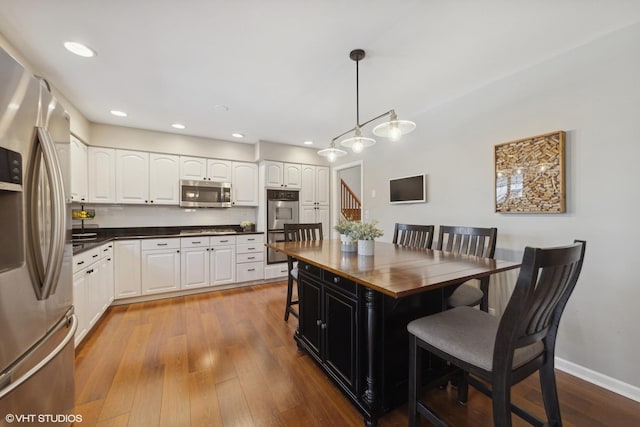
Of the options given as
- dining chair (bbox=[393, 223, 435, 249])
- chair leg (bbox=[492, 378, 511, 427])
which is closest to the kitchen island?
chair leg (bbox=[492, 378, 511, 427])

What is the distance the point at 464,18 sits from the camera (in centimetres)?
163

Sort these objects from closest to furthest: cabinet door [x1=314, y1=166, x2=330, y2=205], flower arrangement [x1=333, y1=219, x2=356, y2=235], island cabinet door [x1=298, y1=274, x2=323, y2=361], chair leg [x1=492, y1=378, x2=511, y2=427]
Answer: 1. chair leg [x1=492, y1=378, x2=511, y2=427]
2. island cabinet door [x1=298, y1=274, x2=323, y2=361]
3. flower arrangement [x1=333, y1=219, x2=356, y2=235]
4. cabinet door [x1=314, y1=166, x2=330, y2=205]

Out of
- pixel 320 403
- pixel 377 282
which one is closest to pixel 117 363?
pixel 320 403

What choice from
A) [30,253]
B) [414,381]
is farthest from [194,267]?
[414,381]

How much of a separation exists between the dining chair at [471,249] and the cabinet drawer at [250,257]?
285cm

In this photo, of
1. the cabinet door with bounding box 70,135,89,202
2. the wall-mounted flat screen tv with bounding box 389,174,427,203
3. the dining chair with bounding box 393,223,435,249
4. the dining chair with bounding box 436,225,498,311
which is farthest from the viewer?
the wall-mounted flat screen tv with bounding box 389,174,427,203

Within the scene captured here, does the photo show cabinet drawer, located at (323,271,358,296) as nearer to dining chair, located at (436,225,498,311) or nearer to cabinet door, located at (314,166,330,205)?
dining chair, located at (436,225,498,311)

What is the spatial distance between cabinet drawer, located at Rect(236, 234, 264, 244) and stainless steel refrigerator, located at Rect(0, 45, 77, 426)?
276 cm

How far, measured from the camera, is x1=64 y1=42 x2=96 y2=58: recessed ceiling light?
6.06 feet

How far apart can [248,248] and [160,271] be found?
123 centimetres

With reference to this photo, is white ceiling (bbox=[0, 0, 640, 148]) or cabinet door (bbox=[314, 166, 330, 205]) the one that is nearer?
white ceiling (bbox=[0, 0, 640, 148])

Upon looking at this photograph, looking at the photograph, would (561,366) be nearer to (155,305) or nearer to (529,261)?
(529,261)

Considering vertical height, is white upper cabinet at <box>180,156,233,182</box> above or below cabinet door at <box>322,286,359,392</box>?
above

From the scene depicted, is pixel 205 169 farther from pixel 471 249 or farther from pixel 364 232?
pixel 471 249
